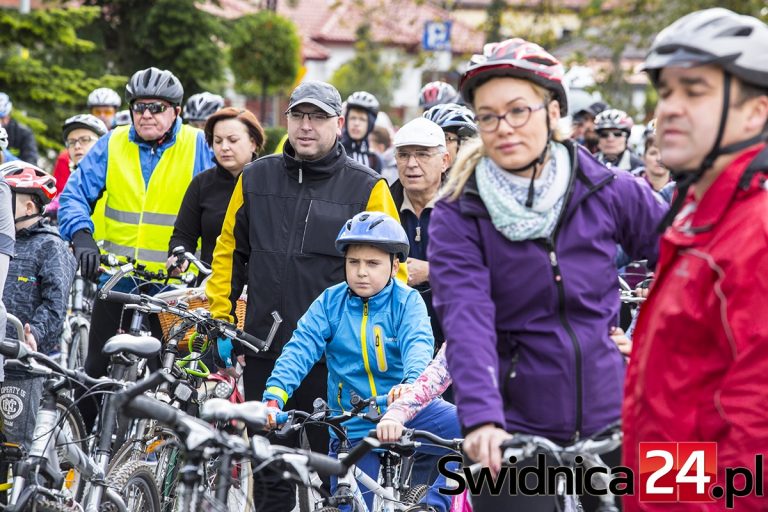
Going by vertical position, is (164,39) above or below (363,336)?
above

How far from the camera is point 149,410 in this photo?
403 cm

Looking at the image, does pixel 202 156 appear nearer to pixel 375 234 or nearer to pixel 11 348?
pixel 375 234

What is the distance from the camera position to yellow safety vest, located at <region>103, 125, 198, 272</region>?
952cm

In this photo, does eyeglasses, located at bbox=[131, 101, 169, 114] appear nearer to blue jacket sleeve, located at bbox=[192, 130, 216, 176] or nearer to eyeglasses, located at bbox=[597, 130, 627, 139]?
blue jacket sleeve, located at bbox=[192, 130, 216, 176]

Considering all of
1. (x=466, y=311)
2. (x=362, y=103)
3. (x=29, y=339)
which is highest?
(x=362, y=103)

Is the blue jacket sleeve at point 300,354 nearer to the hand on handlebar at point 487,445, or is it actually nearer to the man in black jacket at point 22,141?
the hand on handlebar at point 487,445

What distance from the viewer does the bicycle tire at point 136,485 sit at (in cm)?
673

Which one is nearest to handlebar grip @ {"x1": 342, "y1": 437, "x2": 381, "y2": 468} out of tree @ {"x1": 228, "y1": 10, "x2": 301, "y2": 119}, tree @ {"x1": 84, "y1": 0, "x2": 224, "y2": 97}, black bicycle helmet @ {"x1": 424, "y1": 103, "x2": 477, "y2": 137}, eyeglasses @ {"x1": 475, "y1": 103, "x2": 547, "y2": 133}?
eyeglasses @ {"x1": 475, "y1": 103, "x2": 547, "y2": 133}

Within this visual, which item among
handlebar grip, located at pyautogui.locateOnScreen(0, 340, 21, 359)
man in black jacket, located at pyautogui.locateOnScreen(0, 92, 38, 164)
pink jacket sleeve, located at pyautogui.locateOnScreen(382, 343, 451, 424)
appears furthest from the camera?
man in black jacket, located at pyautogui.locateOnScreen(0, 92, 38, 164)

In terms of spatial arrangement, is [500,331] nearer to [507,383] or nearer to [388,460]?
[507,383]

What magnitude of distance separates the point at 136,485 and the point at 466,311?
10.0 ft

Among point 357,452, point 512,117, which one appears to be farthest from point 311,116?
point 357,452

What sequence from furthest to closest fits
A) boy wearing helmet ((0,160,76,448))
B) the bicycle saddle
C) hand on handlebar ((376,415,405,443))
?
boy wearing helmet ((0,160,76,448)) → hand on handlebar ((376,415,405,443)) → the bicycle saddle

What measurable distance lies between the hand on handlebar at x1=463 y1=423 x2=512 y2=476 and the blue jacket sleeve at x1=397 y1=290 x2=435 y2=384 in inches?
87.4
